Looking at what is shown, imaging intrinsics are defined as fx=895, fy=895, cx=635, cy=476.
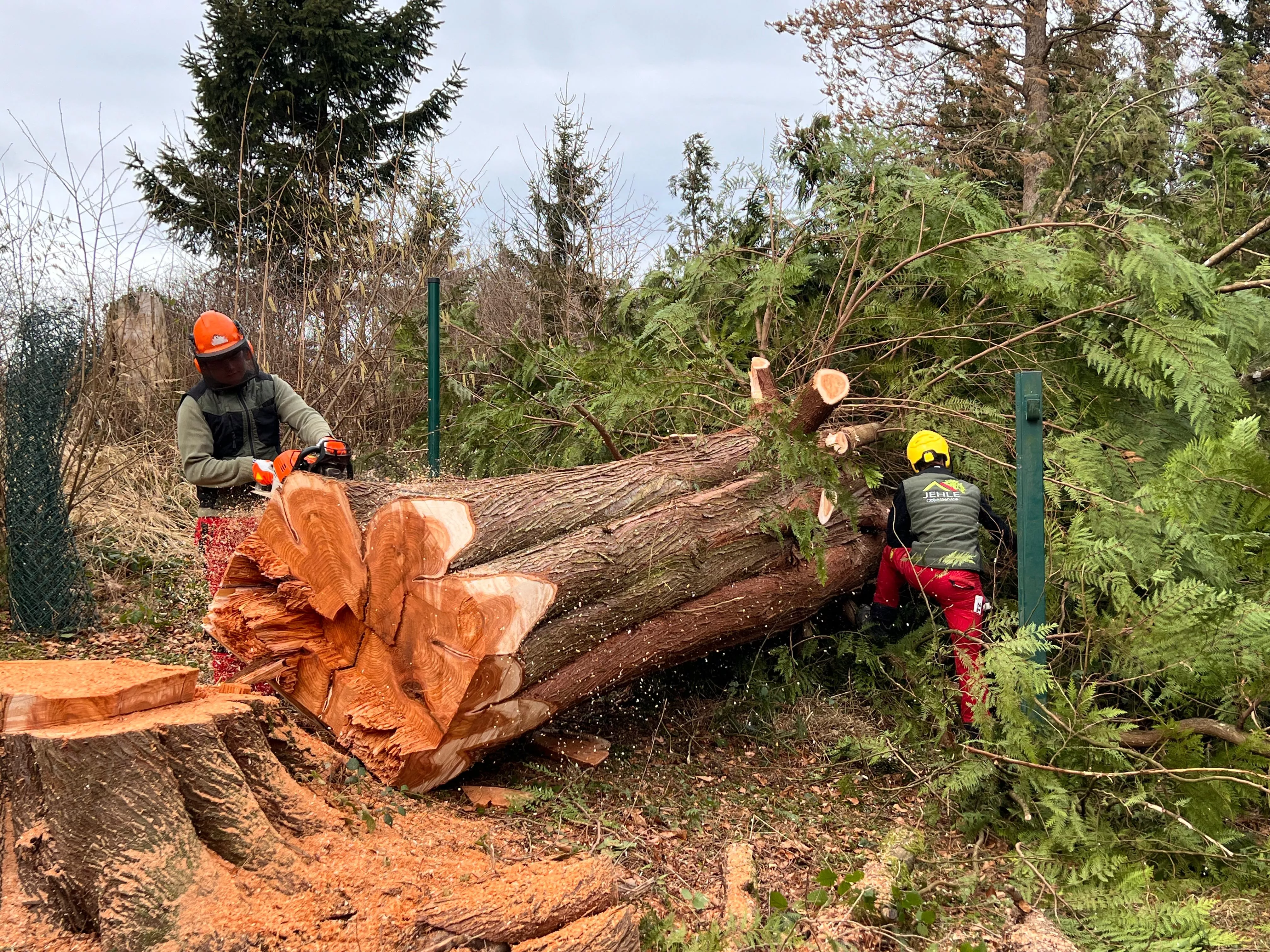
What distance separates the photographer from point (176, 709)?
2.35 metres

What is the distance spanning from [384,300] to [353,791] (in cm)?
585

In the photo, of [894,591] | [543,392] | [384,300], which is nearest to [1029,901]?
[894,591]

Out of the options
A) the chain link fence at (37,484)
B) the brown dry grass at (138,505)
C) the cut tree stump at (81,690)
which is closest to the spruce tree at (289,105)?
the brown dry grass at (138,505)

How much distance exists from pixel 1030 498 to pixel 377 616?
262cm

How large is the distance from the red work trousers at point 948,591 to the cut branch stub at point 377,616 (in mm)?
2086

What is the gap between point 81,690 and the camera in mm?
2221

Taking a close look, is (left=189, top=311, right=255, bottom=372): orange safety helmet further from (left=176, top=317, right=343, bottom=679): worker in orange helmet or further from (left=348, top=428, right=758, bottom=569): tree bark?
(left=348, top=428, right=758, bottom=569): tree bark

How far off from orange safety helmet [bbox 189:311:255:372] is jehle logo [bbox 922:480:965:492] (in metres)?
3.42

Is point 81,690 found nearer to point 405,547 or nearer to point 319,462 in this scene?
point 405,547

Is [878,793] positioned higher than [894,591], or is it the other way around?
[894,591]

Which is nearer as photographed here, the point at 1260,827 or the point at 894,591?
the point at 1260,827

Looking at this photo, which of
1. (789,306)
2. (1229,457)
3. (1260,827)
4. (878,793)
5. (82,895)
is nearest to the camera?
(82,895)

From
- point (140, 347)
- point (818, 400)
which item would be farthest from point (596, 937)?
point (140, 347)

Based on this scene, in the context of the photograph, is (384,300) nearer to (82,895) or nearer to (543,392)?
(543,392)
